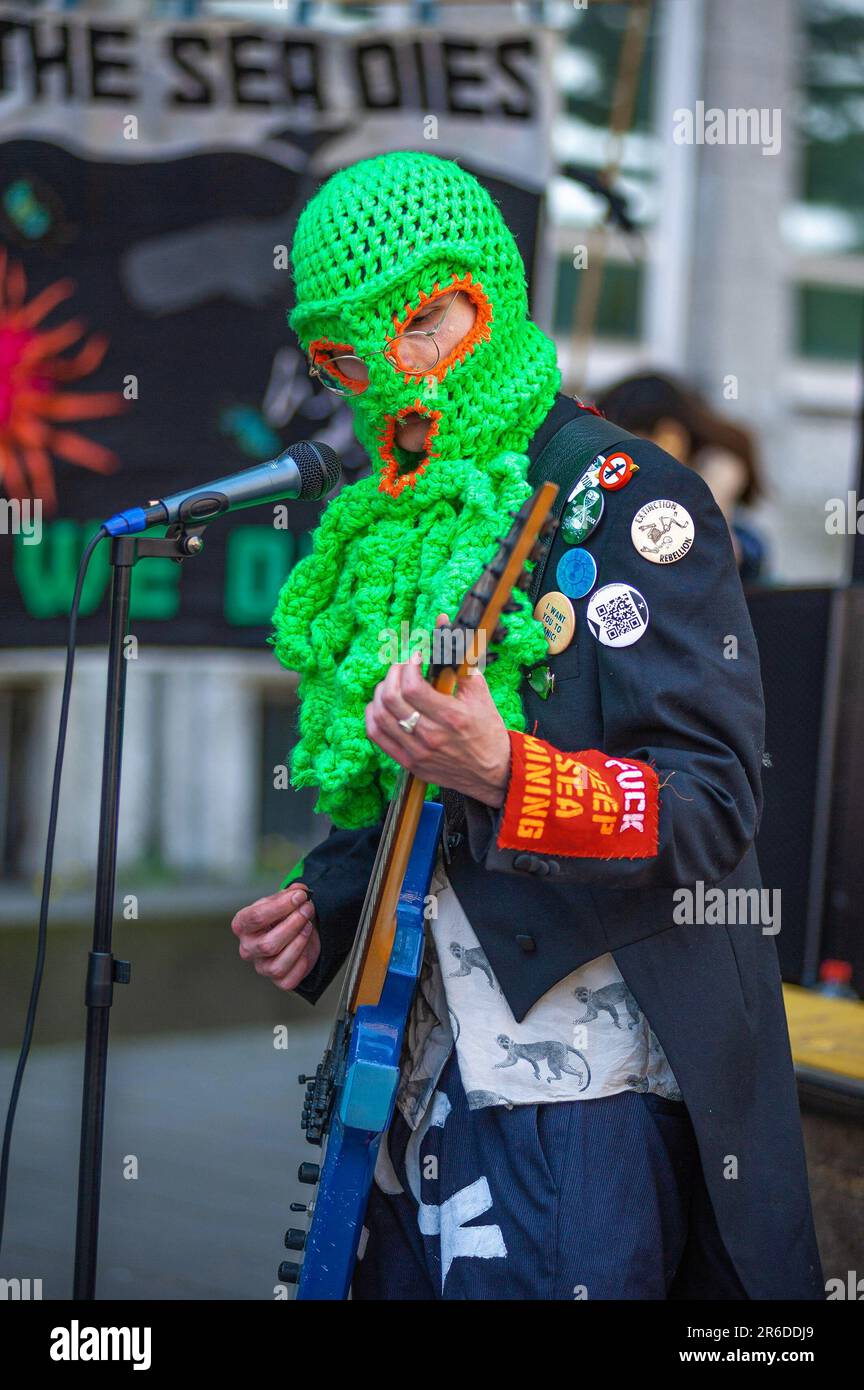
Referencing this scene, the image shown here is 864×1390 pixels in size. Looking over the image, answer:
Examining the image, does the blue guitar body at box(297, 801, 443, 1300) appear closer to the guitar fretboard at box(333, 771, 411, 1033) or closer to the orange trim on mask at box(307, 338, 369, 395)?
the guitar fretboard at box(333, 771, 411, 1033)

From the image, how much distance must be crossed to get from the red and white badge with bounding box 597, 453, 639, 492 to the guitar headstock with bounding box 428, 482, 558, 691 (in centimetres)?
17

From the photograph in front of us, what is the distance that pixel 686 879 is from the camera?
5.01 feet

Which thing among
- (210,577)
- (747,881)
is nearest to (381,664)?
(747,881)

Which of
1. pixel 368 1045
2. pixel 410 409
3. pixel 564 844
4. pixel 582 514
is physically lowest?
pixel 368 1045

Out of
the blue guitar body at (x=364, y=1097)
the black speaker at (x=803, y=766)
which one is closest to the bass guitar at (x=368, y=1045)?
the blue guitar body at (x=364, y=1097)

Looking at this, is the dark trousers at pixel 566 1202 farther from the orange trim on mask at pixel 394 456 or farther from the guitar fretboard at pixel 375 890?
the orange trim on mask at pixel 394 456

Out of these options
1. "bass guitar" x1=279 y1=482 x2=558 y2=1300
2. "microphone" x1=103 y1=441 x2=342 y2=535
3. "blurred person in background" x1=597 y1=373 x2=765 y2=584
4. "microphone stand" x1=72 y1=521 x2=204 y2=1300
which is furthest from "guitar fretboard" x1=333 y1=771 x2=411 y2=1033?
"blurred person in background" x1=597 y1=373 x2=765 y2=584

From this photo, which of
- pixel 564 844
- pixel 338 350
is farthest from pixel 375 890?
pixel 338 350

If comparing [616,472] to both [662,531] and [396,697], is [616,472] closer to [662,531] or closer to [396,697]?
[662,531]

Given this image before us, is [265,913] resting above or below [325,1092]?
above

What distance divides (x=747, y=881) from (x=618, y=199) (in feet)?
8.83

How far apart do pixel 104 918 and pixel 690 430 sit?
2848 millimetres

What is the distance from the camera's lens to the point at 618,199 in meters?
3.97
